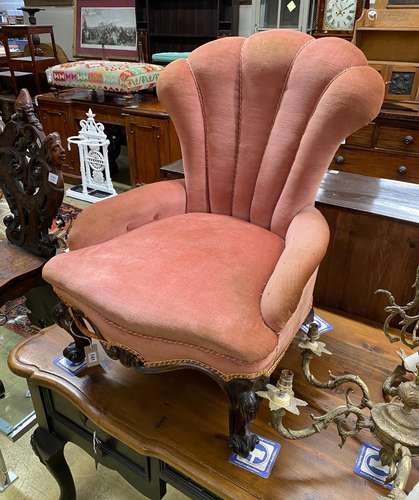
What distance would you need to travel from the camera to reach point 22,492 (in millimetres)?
1232

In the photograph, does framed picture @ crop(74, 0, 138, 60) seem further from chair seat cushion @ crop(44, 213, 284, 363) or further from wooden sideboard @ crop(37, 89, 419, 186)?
chair seat cushion @ crop(44, 213, 284, 363)

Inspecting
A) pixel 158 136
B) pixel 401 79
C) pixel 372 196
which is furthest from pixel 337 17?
pixel 372 196

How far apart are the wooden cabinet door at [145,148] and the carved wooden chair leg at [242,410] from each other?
217 cm

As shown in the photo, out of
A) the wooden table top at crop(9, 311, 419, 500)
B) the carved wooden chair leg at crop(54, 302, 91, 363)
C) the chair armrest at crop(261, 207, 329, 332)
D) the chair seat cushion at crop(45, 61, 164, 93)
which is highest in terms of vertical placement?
the chair seat cushion at crop(45, 61, 164, 93)

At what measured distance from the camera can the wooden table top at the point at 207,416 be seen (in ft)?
2.66

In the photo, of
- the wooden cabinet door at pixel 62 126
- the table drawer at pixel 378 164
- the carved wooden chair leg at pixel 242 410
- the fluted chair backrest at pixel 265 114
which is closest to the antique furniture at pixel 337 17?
the table drawer at pixel 378 164

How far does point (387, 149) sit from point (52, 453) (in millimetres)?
2214

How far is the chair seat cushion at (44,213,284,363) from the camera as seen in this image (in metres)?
0.83

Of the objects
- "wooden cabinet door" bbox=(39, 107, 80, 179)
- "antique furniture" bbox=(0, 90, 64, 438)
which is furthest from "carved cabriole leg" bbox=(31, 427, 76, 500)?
"wooden cabinet door" bbox=(39, 107, 80, 179)

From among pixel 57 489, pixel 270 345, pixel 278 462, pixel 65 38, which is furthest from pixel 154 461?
pixel 65 38

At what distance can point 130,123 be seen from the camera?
2.84m

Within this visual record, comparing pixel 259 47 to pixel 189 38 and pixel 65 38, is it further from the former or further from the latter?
pixel 65 38

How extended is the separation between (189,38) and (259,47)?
2.67 m

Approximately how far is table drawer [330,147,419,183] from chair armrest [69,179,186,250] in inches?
58.1
